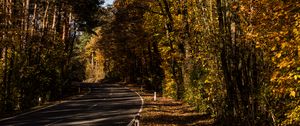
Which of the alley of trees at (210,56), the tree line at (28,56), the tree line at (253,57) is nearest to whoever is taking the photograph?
the tree line at (253,57)

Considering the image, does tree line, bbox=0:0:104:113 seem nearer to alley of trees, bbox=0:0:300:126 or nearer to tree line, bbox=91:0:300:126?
alley of trees, bbox=0:0:300:126

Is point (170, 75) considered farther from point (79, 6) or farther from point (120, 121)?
point (120, 121)

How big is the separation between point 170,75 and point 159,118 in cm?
1903

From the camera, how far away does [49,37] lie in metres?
40.5

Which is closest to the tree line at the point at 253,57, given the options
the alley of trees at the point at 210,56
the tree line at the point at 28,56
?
the alley of trees at the point at 210,56

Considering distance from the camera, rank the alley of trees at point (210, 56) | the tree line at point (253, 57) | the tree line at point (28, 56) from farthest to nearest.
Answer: the tree line at point (28, 56), the alley of trees at point (210, 56), the tree line at point (253, 57)

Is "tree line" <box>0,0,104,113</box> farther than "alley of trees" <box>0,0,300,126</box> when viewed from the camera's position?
Yes

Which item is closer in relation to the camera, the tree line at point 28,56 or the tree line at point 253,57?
the tree line at point 253,57

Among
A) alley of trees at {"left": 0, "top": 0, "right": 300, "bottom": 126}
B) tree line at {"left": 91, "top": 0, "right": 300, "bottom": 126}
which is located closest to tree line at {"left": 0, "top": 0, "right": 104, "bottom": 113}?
alley of trees at {"left": 0, "top": 0, "right": 300, "bottom": 126}

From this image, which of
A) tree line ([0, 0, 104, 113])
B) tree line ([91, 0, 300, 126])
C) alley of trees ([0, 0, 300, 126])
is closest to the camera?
tree line ([91, 0, 300, 126])

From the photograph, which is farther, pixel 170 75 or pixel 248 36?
pixel 170 75

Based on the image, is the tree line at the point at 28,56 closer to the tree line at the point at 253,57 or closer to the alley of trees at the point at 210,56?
the alley of trees at the point at 210,56

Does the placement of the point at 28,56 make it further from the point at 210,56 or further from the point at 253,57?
the point at 253,57

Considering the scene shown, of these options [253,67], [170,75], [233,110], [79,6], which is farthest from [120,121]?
[79,6]
